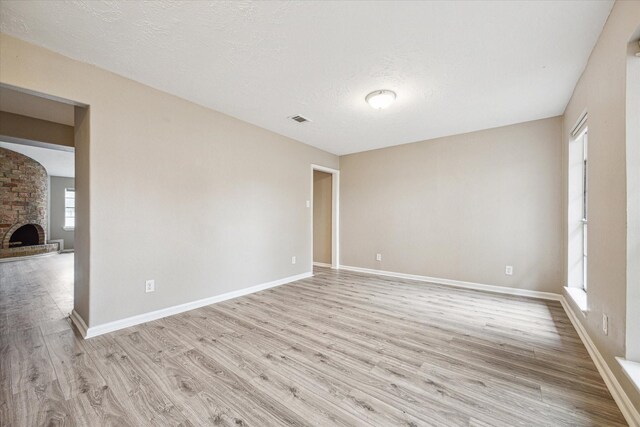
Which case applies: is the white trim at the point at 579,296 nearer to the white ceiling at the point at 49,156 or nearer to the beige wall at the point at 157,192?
the beige wall at the point at 157,192

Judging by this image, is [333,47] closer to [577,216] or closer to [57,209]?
[577,216]

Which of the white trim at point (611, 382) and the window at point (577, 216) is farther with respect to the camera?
the window at point (577, 216)

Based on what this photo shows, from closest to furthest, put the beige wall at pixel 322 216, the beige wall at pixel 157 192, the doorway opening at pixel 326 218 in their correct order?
the beige wall at pixel 157 192
the doorway opening at pixel 326 218
the beige wall at pixel 322 216

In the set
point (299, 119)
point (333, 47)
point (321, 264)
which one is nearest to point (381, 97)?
point (333, 47)

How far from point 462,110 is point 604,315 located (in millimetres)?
2489

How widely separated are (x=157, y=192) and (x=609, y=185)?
12.7 ft

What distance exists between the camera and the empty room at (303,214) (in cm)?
150

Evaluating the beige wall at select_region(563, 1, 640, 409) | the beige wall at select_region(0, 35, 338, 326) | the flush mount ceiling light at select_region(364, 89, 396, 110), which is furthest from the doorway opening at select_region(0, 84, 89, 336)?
the beige wall at select_region(563, 1, 640, 409)

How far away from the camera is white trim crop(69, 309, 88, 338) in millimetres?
2277

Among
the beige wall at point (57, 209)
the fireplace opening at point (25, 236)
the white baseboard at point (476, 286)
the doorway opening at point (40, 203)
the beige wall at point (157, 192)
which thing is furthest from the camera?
the beige wall at point (57, 209)

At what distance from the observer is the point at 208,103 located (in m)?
3.02

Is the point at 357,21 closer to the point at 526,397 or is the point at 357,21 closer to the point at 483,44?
the point at 483,44

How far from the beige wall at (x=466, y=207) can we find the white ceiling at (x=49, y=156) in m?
6.36

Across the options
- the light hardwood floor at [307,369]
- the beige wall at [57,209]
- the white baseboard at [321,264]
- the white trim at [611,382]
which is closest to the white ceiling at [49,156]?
the beige wall at [57,209]
